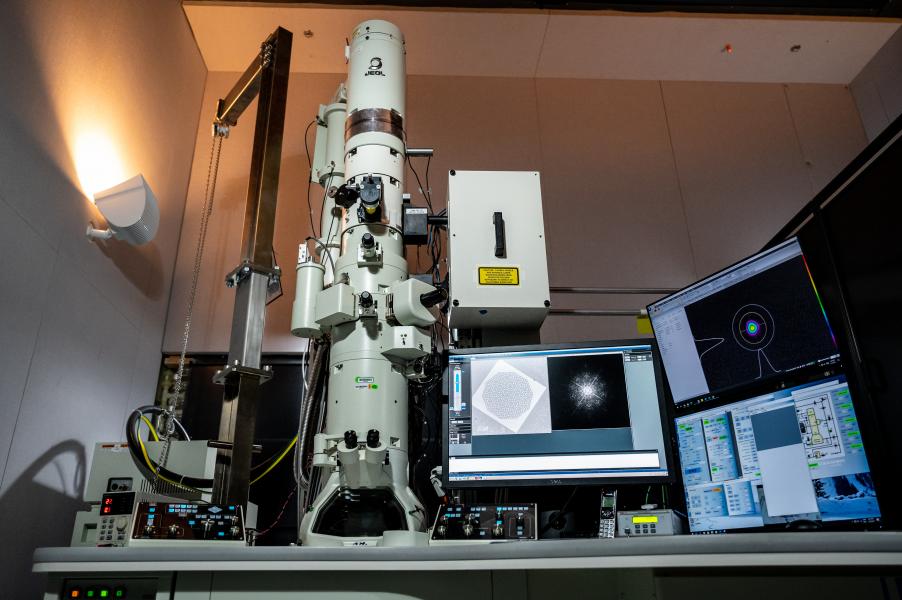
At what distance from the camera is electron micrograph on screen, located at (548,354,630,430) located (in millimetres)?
1637

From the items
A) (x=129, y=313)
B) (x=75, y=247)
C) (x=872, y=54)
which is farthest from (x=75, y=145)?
(x=872, y=54)

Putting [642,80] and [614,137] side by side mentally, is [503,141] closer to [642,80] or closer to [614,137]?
[614,137]

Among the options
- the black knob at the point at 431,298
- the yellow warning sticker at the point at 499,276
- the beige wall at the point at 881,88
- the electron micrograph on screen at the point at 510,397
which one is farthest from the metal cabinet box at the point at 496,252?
the beige wall at the point at 881,88

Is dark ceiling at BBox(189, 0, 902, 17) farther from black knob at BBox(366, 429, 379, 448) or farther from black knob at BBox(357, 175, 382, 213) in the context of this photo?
black knob at BBox(366, 429, 379, 448)

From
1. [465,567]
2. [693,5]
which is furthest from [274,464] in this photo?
[693,5]

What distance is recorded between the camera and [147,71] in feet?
8.81

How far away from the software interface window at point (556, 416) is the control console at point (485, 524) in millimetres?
254

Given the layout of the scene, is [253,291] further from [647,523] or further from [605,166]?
[605,166]

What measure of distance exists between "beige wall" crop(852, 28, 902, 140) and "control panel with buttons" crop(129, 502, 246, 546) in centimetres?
356

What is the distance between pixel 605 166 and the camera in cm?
318

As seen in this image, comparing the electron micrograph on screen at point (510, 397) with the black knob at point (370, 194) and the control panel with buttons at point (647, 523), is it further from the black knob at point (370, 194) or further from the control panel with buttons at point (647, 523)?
the black knob at point (370, 194)

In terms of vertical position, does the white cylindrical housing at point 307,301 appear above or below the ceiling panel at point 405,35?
below

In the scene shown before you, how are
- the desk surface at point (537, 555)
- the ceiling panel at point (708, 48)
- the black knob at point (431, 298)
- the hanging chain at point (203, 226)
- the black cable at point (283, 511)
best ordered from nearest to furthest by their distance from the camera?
1. the desk surface at point (537, 555)
2. the black knob at point (431, 298)
3. the black cable at point (283, 511)
4. the hanging chain at point (203, 226)
5. the ceiling panel at point (708, 48)

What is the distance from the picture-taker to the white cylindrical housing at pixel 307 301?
1.83m
